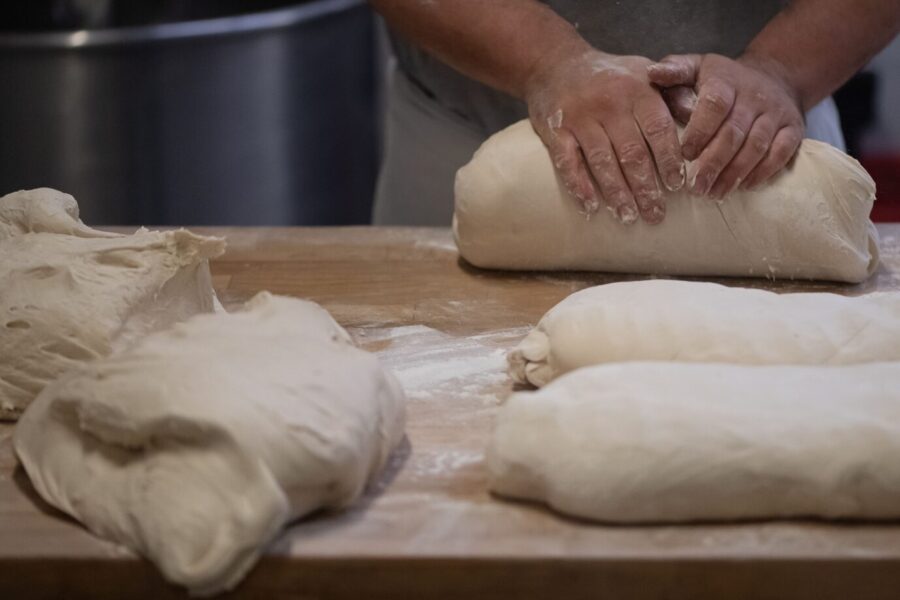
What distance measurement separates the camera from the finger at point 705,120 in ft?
5.72

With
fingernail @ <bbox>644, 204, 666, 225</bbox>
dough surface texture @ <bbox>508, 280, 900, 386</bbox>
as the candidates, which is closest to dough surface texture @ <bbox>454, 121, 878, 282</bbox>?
fingernail @ <bbox>644, 204, 666, 225</bbox>

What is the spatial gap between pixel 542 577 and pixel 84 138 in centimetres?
214

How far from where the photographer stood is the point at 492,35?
1.95 meters

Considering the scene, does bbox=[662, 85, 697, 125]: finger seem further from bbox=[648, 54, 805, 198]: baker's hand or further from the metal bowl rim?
the metal bowl rim

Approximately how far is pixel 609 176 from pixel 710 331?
17.8 inches

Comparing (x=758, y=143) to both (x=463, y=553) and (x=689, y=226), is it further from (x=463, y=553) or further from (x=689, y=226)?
(x=463, y=553)

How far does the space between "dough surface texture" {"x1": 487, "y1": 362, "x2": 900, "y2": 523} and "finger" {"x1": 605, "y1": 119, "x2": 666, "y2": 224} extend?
0.61 m

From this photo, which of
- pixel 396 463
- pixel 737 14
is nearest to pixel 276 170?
pixel 737 14

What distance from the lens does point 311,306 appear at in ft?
4.61

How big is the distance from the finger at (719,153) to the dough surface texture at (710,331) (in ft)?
1.07

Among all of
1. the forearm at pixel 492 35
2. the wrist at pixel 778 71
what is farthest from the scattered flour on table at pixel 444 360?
the wrist at pixel 778 71

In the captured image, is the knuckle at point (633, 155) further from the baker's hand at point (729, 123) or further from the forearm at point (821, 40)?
the forearm at point (821, 40)

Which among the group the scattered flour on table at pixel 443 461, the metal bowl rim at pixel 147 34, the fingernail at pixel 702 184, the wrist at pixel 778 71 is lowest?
the scattered flour on table at pixel 443 461

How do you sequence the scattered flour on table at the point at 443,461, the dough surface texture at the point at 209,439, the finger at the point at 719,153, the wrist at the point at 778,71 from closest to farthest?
the dough surface texture at the point at 209,439
the scattered flour on table at the point at 443,461
the finger at the point at 719,153
the wrist at the point at 778,71
